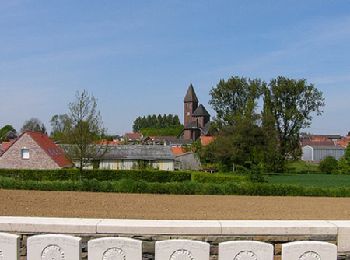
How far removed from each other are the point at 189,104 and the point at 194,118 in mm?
6935

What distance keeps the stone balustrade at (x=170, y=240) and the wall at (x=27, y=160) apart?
111ft

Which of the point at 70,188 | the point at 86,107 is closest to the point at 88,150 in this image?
the point at 86,107

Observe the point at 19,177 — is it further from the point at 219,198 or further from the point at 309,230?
the point at 309,230

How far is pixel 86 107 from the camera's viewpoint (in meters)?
32.3

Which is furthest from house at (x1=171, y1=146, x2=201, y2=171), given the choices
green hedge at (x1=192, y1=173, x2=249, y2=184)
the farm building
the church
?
the farm building

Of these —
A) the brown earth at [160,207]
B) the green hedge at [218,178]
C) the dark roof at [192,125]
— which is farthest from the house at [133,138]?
Answer: the brown earth at [160,207]

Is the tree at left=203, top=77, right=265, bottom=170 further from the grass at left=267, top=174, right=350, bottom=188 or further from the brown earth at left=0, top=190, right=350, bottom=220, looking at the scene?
the brown earth at left=0, top=190, right=350, bottom=220

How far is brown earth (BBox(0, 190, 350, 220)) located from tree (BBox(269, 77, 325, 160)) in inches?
1250

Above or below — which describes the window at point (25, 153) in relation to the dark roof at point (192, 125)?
below

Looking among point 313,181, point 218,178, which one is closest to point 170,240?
point 218,178

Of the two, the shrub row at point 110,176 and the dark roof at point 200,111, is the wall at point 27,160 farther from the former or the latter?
the dark roof at point 200,111

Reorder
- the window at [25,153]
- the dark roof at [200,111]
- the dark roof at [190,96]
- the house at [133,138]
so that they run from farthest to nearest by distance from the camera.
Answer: the dark roof at [190,96], the dark roof at [200,111], the house at [133,138], the window at [25,153]

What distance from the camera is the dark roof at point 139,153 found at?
4375 cm

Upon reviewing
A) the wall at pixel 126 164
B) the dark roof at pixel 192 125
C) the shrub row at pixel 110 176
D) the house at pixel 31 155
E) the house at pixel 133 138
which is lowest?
the shrub row at pixel 110 176
